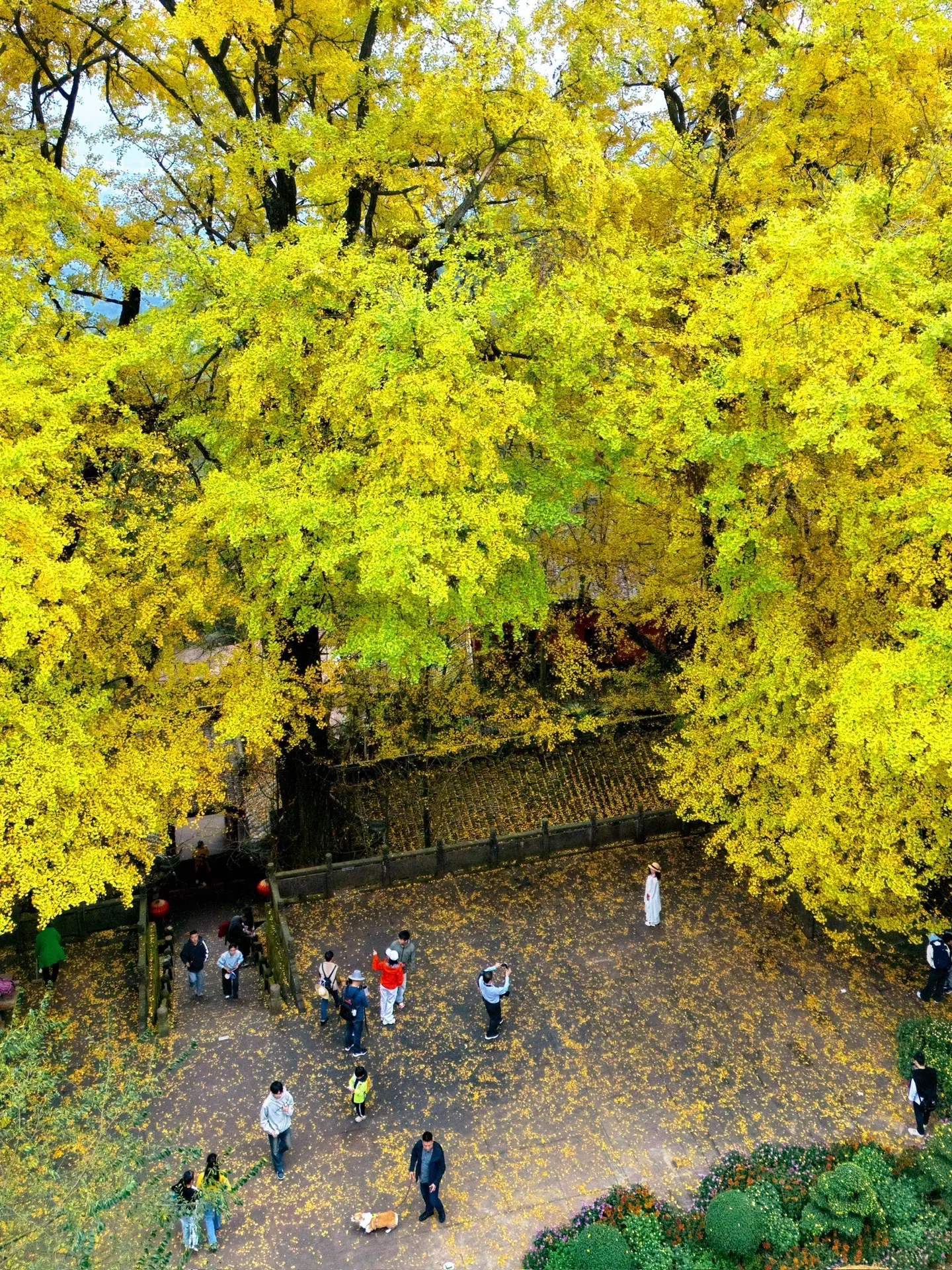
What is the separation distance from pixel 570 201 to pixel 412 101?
3.68 m

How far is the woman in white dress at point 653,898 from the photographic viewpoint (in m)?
15.0

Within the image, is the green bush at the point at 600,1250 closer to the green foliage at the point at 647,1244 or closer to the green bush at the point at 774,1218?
the green foliage at the point at 647,1244

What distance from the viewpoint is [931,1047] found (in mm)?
12609

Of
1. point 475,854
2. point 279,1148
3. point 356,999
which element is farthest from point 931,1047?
point 279,1148

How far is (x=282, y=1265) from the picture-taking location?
9.95 metres

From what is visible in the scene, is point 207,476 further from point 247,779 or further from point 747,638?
point 247,779

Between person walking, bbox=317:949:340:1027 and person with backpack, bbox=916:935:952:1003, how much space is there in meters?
8.48

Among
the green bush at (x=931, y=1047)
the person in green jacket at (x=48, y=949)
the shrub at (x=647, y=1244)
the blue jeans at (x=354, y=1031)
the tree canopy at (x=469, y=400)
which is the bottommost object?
the shrub at (x=647, y=1244)

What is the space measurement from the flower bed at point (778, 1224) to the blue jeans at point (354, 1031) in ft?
11.5

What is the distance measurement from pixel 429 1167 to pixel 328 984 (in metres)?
3.45

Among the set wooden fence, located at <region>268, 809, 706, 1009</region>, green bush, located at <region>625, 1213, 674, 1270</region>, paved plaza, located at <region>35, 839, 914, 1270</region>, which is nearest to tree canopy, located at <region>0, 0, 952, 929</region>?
paved plaza, located at <region>35, 839, 914, 1270</region>

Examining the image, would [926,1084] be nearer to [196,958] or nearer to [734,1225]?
[734,1225]

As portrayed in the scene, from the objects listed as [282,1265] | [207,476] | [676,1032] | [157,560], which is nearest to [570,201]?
[207,476]

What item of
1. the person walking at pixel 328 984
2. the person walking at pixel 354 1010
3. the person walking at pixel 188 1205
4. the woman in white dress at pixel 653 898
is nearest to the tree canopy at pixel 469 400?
the woman in white dress at pixel 653 898
